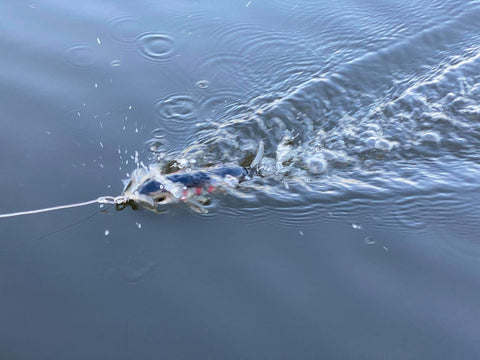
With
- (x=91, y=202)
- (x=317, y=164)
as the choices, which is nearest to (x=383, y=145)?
(x=317, y=164)

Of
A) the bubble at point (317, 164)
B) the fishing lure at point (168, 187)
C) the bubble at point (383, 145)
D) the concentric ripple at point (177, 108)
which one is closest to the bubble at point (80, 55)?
the concentric ripple at point (177, 108)

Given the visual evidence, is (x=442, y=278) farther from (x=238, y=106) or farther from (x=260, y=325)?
(x=238, y=106)

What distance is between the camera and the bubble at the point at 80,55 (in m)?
4.52

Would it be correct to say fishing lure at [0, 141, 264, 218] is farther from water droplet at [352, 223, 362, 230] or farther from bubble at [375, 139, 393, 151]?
bubble at [375, 139, 393, 151]

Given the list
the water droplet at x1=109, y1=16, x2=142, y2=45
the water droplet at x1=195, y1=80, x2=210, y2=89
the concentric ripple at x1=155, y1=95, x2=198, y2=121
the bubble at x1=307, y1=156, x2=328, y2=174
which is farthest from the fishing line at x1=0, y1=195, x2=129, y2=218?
the water droplet at x1=109, y1=16, x2=142, y2=45

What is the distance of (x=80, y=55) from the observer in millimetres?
4613

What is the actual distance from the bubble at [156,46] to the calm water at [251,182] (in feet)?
0.07

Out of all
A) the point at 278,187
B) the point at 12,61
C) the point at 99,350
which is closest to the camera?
the point at 99,350

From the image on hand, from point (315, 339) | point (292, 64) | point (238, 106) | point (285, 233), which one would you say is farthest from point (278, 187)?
point (292, 64)

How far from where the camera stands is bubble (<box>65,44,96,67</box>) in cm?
452

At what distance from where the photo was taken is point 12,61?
4.48 metres

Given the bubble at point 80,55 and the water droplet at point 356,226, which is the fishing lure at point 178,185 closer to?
the water droplet at point 356,226

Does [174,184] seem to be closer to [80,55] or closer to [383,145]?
[383,145]

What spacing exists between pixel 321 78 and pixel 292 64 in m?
0.31
